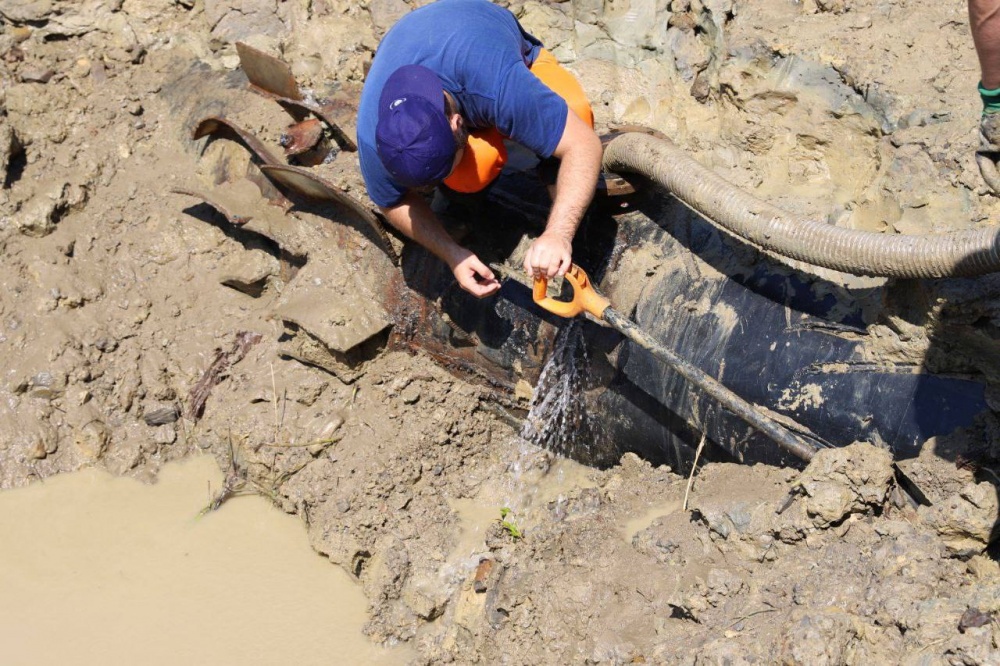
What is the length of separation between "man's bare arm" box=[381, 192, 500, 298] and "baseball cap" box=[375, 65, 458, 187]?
31 cm

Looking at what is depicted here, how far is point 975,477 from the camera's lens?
2.29m

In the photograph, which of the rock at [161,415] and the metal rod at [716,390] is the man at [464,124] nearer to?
the metal rod at [716,390]

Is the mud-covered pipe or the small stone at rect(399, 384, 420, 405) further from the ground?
the mud-covered pipe

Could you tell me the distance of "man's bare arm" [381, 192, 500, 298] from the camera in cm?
297

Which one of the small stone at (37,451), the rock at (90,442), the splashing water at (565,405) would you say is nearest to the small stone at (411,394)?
the splashing water at (565,405)

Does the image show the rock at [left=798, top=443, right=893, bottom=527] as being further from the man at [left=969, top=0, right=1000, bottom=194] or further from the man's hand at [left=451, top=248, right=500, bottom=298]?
the man's hand at [left=451, top=248, right=500, bottom=298]

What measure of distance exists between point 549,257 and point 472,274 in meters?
0.41

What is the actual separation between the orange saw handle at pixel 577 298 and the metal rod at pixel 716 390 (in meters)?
0.04

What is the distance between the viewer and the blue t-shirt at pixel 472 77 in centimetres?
278

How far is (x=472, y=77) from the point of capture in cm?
279

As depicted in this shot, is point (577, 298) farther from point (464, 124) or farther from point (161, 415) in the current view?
point (161, 415)

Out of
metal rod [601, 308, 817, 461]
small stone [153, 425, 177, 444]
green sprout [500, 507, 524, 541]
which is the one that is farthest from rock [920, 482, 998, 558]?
small stone [153, 425, 177, 444]

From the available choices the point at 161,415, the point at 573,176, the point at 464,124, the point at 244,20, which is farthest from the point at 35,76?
the point at 573,176

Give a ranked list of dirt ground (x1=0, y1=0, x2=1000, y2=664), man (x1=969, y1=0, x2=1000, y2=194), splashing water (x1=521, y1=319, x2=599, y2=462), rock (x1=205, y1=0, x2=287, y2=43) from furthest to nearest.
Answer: rock (x1=205, y1=0, x2=287, y2=43), splashing water (x1=521, y1=319, x2=599, y2=462), dirt ground (x1=0, y1=0, x2=1000, y2=664), man (x1=969, y1=0, x2=1000, y2=194)
